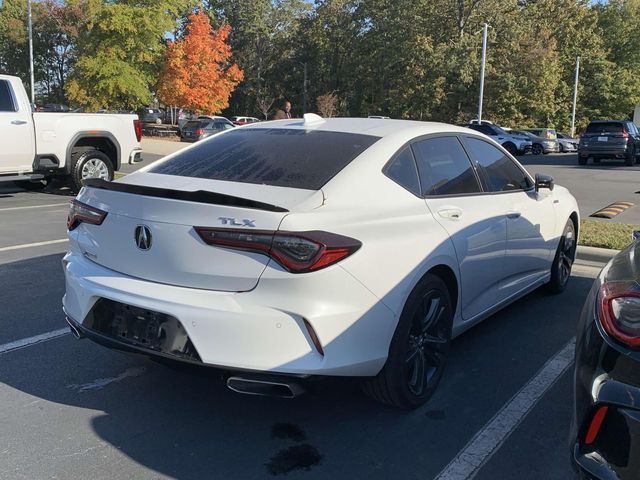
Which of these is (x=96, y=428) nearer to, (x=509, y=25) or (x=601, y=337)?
(x=601, y=337)

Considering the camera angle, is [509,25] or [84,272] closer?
[84,272]

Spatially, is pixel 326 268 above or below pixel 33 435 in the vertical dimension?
above

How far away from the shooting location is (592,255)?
7.26 m

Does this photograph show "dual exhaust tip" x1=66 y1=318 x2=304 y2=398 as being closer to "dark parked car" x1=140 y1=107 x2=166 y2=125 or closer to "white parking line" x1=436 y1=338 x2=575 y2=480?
"white parking line" x1=436 y1=338 x2=575 y2=480

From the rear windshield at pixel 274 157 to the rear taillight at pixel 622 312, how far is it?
1.51 m

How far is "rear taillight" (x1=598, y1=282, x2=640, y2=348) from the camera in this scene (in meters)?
2.15

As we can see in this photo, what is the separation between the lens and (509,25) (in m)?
48.0

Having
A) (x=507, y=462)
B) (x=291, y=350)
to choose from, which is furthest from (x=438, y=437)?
(x=291, y=350)

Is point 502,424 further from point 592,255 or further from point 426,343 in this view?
point 592,255

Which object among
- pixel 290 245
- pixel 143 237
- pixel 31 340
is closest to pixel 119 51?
pixel 31 340

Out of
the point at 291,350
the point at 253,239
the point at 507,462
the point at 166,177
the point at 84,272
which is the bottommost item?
the point at 507,462

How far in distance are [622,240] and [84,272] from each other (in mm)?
6436

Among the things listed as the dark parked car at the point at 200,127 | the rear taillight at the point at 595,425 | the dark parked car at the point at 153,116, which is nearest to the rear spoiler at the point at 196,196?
the rear taillight at the point at 595,425

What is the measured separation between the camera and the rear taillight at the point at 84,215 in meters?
3.33
